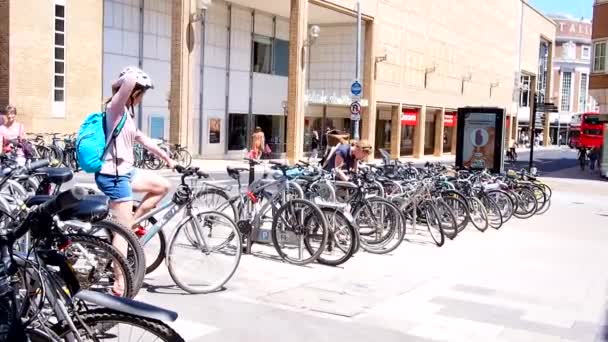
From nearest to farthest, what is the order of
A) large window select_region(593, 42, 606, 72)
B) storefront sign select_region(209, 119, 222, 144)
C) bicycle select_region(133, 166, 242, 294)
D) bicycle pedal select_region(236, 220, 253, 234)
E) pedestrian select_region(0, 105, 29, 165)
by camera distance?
bicycle select_region(133, 166, 242, 294) < bicycle pedal select_region(236, 220, 253, 234) < pedestrian select_region(0, 105, 29, 165) < storefront sign select_region(209, 119, 222, 144) < large window select_region(593, 42, 606, 72)

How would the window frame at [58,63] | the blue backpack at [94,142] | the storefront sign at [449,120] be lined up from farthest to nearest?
the storefront sign at [449,120] → the window frame at [58,63] → the blue backpack at [94,142]

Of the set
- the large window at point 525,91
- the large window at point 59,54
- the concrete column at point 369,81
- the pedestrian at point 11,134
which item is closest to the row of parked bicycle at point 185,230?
the pedestrian at point 11,134

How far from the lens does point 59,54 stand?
2333 centimetres

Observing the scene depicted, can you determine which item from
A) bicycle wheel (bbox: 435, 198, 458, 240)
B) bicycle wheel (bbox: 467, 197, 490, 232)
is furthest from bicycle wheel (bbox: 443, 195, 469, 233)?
bicycle wheel (bbox: 467, 197, 490, 232)

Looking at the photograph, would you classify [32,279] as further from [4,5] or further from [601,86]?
[601,86]

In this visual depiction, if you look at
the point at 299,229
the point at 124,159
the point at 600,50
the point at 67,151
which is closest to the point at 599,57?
Answer: the point at 600,50

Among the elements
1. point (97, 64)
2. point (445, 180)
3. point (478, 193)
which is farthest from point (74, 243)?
point (97, 64)

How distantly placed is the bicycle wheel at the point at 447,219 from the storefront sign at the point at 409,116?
1220 inches

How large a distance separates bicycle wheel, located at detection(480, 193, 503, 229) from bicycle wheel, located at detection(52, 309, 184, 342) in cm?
1001

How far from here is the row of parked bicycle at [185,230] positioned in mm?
2783

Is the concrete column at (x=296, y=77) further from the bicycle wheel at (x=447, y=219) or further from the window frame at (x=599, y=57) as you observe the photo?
the bicycle wheel at (x=447, y=219)

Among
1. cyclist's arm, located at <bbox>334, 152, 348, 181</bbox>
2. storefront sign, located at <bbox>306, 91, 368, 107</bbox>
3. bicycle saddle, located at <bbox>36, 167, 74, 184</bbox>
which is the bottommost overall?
cyclist's arm, located at <bbox>334, 152, 348, 181</bbox>

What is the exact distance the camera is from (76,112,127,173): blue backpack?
5555 mm

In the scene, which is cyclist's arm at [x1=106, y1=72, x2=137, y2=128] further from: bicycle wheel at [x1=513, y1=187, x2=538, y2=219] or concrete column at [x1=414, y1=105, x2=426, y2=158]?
concrete column at [x1=414, y1=105, x2=426, y2=158]
